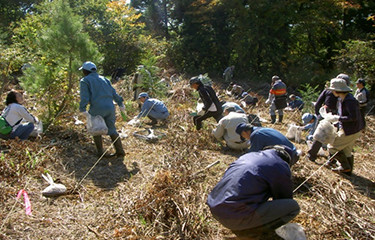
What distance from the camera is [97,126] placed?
4.52m

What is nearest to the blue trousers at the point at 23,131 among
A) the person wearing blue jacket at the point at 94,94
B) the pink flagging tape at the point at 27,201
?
the person wearing blue jacket at the point at 94,94

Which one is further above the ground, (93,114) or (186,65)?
(93,114)

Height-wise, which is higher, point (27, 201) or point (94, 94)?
point (94, 94)

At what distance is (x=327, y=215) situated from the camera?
3086mm

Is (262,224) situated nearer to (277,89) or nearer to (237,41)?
(277,89)

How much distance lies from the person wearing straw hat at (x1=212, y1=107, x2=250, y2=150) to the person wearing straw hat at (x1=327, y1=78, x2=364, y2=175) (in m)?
1.44

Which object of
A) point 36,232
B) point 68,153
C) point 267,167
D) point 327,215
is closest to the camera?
point 267,167

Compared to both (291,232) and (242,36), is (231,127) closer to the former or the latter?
(291,232)

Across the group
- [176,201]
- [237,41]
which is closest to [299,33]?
[237,41]

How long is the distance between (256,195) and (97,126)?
2.89 metres

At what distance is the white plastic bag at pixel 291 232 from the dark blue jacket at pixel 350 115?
2.32 metres

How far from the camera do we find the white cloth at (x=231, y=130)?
525 cm

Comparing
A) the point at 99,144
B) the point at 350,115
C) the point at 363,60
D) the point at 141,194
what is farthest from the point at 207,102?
the point at 363,60

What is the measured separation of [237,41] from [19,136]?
13519 millimetres
